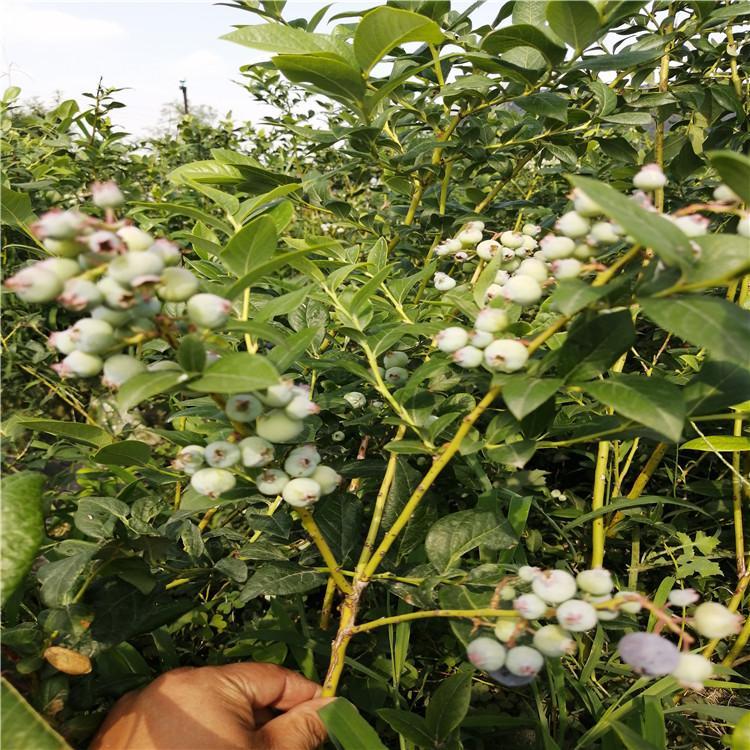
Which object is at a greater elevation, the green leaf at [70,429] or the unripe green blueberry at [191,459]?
the unripe green blueberry at [191,459]

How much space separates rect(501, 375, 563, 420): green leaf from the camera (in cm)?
55

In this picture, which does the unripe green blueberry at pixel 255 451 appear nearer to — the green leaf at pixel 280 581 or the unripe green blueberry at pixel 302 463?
the unripe green blueberry at pixel 302 463

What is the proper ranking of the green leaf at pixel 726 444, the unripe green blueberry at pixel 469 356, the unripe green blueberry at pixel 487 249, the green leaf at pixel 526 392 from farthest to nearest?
the green leaf at pixel 726 444 → the unripe green blueberry at pixel 487 249 → the unripe green blueberry at pixel 469 356 → the green leaf at pixel 526 392

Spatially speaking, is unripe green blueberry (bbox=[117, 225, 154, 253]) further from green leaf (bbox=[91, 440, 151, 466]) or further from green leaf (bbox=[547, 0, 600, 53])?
green leaf (bbox=[547, 0, 600, 53])

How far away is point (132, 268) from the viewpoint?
490mm

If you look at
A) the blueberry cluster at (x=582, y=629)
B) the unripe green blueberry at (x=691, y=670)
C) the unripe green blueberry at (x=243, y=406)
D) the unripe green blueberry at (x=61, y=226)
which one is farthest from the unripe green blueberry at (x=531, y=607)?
the unripe green blueberry at (x=61, y=226)

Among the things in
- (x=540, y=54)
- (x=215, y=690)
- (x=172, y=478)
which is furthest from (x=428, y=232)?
(x=215, y=690)

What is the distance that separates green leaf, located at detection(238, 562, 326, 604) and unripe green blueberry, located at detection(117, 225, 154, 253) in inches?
19.4

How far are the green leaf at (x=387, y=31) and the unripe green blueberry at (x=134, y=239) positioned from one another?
510 millimetres

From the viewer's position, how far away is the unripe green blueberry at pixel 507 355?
61cm

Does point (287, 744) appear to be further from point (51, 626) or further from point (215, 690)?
point (51, 626)

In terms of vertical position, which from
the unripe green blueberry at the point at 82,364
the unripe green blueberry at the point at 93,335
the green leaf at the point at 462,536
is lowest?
the green leaf at the point at 462,536

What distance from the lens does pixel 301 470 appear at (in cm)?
69

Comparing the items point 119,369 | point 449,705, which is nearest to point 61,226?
point 119,369
